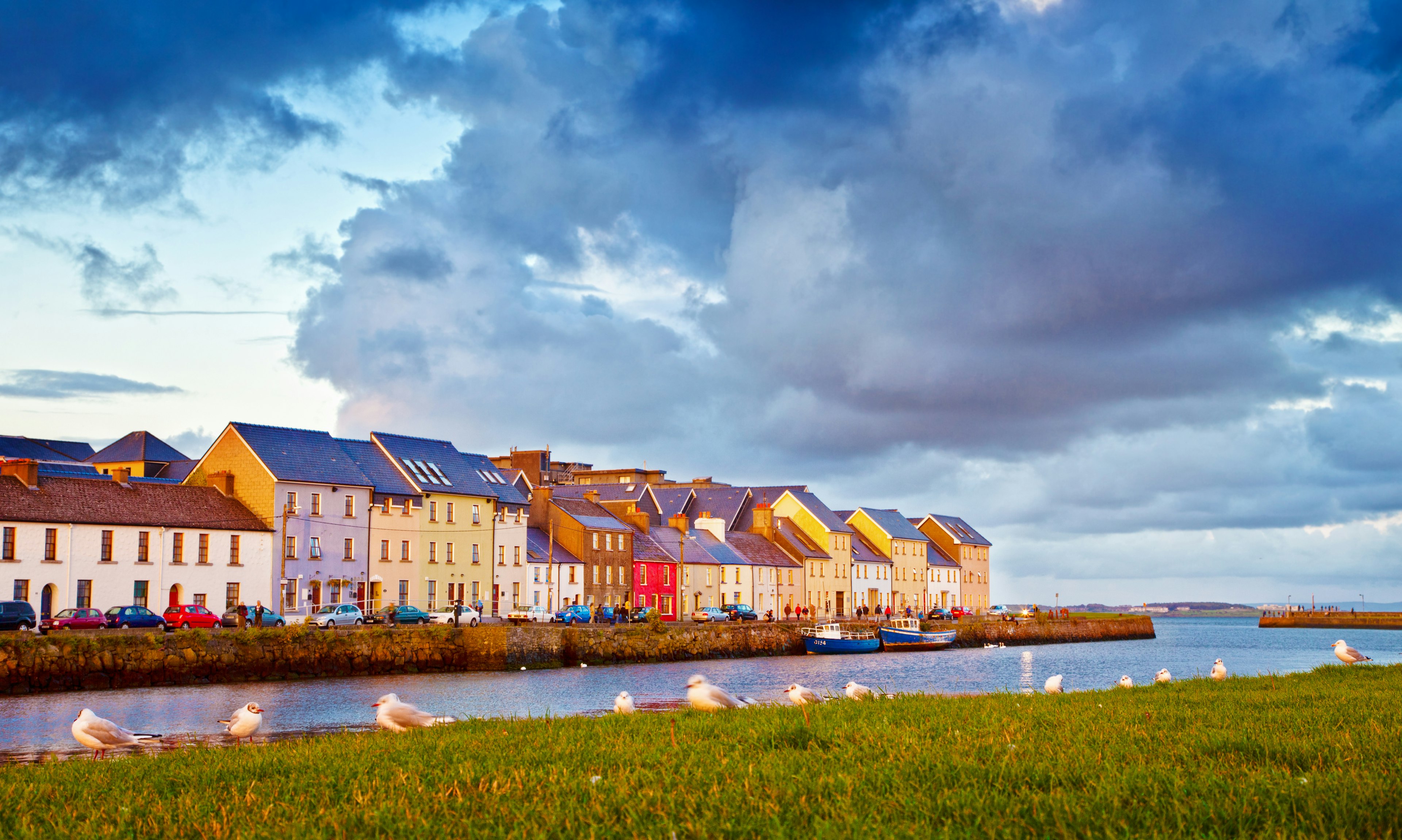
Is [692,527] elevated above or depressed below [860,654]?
above

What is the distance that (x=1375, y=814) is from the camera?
7.31 m

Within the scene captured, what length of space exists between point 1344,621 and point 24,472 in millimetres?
161665

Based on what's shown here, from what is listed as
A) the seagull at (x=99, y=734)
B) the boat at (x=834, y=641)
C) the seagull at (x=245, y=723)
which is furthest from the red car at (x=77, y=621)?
the boat at (x=834, y=641)

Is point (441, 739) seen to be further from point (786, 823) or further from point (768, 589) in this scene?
point (768, 589)

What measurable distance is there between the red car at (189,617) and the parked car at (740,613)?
1611 inches

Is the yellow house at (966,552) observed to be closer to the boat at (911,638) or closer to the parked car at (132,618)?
the boat at (911,638)

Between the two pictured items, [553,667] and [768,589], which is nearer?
[553,667]

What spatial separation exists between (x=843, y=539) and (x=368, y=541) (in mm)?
58963

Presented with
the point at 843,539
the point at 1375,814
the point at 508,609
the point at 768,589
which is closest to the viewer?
the point at 1375,814

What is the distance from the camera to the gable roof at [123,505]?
57656 mm

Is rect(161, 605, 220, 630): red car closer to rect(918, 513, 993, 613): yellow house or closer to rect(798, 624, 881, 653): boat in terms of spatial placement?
rect(798, 624, 881, 653): boat

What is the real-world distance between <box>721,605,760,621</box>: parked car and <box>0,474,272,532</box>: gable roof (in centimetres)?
3707

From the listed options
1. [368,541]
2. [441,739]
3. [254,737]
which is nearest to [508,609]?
[368,541]

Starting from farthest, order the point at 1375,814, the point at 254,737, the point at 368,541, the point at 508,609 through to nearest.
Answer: the point at 508,609, the point at 368,541, the point at 254,737, the point at 1375,814
